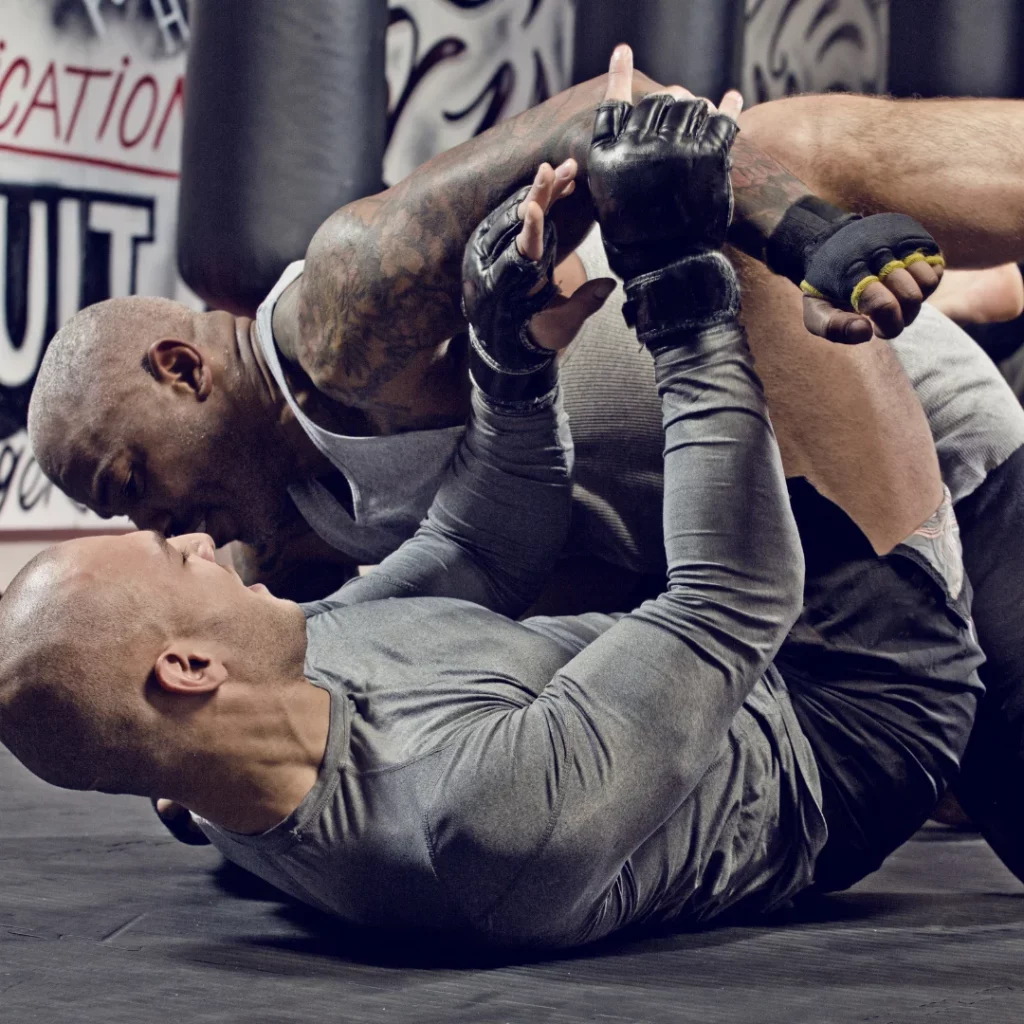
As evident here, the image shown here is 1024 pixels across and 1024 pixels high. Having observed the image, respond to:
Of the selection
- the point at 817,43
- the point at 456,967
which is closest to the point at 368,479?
the point at 456,967

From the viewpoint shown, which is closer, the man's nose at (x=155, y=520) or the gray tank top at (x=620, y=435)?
the gray tank top at (x=620, y=435)

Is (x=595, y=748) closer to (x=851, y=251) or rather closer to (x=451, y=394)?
(x=851, y=251)

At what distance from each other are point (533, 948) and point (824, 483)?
0.50 meters

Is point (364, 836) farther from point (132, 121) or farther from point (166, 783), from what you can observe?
point (132, 121)

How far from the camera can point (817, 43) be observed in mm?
4113

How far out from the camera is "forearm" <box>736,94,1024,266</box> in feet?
4.24

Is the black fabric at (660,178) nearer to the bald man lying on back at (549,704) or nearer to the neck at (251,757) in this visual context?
the bald man lying on back at (549,704)

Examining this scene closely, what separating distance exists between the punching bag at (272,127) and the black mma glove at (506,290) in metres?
0.61

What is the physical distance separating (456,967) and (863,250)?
63 centimetres

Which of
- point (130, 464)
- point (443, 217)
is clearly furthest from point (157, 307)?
point (443, 217)

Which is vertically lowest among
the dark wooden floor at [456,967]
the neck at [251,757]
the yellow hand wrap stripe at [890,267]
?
the dark wooden floor at [456,967]

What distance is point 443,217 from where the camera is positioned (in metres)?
1.33

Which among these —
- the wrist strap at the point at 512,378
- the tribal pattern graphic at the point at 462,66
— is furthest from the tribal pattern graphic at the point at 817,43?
the wrist strap at the point at 512,378

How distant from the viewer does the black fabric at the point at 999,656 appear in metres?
1.31
